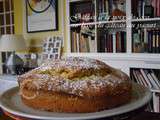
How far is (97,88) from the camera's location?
597 mm

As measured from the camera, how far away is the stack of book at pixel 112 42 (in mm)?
2197

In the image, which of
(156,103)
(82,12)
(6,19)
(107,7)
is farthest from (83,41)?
(6,19)

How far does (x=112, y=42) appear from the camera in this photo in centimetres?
226

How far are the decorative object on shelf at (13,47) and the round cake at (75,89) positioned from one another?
2.32 meters

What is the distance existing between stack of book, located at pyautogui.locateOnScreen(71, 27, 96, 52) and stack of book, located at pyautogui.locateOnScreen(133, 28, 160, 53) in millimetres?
422

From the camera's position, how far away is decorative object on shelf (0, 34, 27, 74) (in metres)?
2.91

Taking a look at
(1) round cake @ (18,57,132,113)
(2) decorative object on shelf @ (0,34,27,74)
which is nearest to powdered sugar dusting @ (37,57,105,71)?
(1) round cake @ (18,57,132,113)

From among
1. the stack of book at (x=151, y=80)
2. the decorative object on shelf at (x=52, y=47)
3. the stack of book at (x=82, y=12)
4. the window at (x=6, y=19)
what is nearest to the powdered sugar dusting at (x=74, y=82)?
the stack of book at (x=151, y=80)

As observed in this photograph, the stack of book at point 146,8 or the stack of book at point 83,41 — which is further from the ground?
the stack of book at point 146,8

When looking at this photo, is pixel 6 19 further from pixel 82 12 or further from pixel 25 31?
pixel 82 12

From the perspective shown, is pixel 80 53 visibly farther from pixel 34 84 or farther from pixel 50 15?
pixel 34 84

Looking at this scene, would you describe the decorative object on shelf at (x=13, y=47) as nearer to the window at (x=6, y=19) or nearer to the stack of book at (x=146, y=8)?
the window at (x=6, y=19)

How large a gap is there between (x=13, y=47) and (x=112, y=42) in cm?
124

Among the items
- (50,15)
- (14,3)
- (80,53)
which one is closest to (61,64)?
(80,53)
